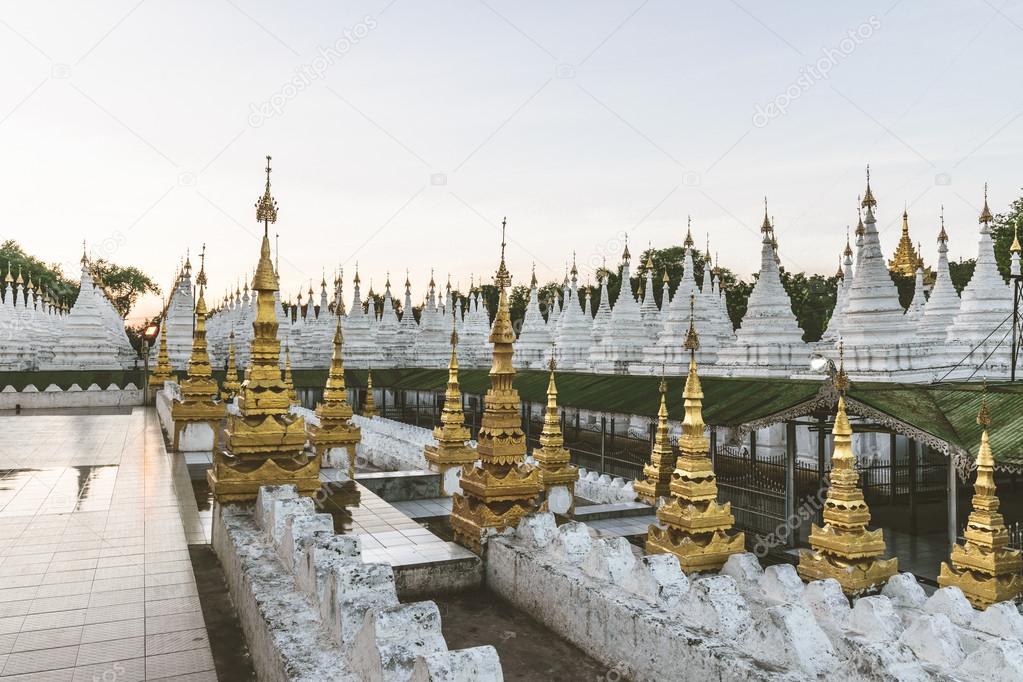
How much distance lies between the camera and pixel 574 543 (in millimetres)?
7332

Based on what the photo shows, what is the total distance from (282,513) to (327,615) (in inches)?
88.4

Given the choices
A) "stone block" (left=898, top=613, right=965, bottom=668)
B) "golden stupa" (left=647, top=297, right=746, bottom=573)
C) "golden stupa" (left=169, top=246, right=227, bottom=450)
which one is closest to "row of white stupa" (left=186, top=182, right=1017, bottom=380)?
"golden stupa" (left=647, top=297, right=746, bottom=573)

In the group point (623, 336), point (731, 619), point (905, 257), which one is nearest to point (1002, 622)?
point (731, 619)

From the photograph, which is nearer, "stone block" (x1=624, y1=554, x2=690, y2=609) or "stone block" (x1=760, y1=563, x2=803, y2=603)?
"stone block" (x1=624, y1=554, x2=690, y2=609)

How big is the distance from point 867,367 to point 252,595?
20.6 metres

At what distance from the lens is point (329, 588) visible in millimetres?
5188

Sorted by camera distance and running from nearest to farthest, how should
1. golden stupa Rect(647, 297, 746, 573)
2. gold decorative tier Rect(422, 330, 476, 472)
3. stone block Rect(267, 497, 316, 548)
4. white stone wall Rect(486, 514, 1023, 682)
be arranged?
1. white stone wall Rect(486, 514, 1023, 682)
2. stone block Rect(267, 497, 316, 548)
3. golden stupa Rect(647, 297, 746, 573)
4. gold decorative tier Rect(422, 330, 476, 472)

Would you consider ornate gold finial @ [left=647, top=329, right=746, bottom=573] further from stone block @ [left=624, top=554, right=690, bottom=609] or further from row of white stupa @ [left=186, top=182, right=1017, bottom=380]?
stone block @ [left=624, top=554, right=690, bottom=609]

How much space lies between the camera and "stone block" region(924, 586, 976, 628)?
26.1ft

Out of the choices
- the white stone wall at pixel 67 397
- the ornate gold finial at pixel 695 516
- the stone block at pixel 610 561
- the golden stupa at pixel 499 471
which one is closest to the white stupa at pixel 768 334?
the ornate gold finial at pixel 695 516

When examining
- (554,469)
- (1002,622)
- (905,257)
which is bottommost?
(1002,622)

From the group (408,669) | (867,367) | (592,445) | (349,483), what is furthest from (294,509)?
(592,445)

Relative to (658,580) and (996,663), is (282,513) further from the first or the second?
(996,663)

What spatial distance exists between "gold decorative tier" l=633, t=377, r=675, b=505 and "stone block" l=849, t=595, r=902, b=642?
29.9ft
